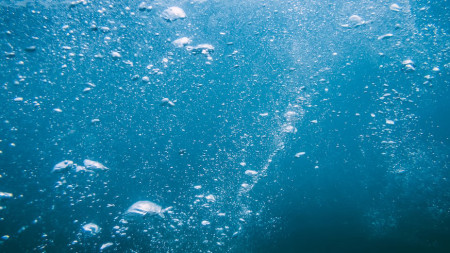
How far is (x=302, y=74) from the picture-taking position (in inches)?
109

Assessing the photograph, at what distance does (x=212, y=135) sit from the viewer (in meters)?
2.38

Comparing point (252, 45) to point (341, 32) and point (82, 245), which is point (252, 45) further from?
point (82, 245)

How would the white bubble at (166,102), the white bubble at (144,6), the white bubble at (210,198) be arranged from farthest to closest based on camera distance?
the white bubble at (144,6)
the white bubble at (166,102)
the white bubble at (210,198)

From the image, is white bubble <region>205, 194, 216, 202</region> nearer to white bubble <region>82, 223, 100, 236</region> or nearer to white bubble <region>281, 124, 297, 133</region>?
white bubble <region>82, 223, 100, 236</region>

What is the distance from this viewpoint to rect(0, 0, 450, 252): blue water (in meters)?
1.96

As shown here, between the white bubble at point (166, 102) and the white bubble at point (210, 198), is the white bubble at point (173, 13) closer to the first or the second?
the white bubble at point (166, 102)

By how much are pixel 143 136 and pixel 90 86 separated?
32.6 inches

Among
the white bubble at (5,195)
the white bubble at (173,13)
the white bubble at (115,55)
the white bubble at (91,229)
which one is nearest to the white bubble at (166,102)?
the white bubble at (115,55)

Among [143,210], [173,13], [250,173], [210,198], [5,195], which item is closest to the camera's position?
[5,195]

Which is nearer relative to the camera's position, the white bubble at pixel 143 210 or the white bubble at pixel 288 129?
the white bubble at pixel 143 210

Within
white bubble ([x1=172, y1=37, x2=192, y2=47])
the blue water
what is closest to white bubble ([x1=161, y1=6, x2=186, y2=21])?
the blue water

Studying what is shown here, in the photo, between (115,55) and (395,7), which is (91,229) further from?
(395,7)

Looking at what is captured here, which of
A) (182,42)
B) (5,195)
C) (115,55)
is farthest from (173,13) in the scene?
(5,195)

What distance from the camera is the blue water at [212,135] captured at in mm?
1960
